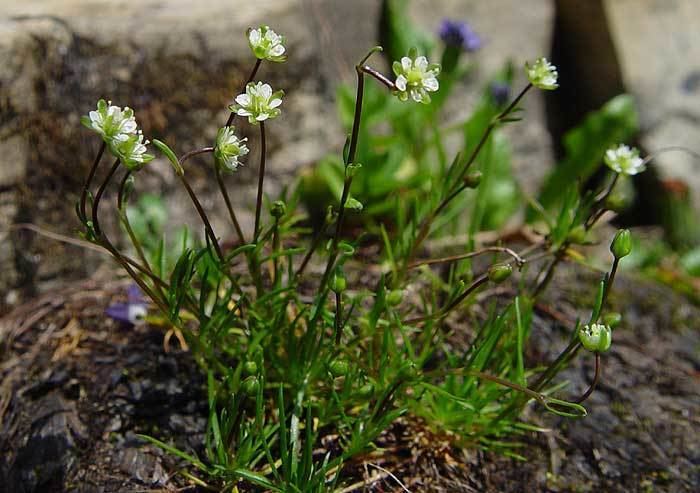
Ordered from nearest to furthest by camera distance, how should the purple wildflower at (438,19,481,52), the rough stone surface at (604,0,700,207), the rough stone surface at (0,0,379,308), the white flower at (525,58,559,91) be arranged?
the white flower at (525,58,559,91), the rough stone surface at (0,0,379,308), the purple wildflower at (438,19,481,52), the rough stone surface at (604,0,700,207)

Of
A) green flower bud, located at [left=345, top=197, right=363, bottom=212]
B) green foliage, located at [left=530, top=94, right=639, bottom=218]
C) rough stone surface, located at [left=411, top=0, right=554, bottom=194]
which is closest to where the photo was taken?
green flower bud, located at [left=345, top=197, right=363, bottom=212]

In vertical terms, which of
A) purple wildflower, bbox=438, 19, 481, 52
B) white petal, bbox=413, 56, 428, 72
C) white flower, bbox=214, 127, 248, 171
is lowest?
purple wildflower, bbox=438, 19, 481, 52

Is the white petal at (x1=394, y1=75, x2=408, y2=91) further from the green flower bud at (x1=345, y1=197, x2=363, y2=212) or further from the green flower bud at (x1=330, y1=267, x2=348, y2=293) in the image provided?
the green flower bud at (x1=330, y1=267, x2=348, y2=293)

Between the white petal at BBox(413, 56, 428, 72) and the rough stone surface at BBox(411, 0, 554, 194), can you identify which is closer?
the white petal at BBox(413, 56, 428, 72)

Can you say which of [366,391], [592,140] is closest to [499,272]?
[366,391]

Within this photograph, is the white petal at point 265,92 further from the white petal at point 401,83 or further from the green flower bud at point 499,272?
the green flower bud at point 499,272

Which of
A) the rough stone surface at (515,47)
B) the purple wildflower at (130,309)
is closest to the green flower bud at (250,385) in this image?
the purple wildflower at (130,309)

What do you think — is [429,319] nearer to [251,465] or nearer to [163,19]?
[251,465]

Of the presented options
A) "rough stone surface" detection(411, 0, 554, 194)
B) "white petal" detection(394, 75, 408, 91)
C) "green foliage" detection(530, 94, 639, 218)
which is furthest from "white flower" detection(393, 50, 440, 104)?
"rough stone surface" detection(411, 0, 554, 194)
